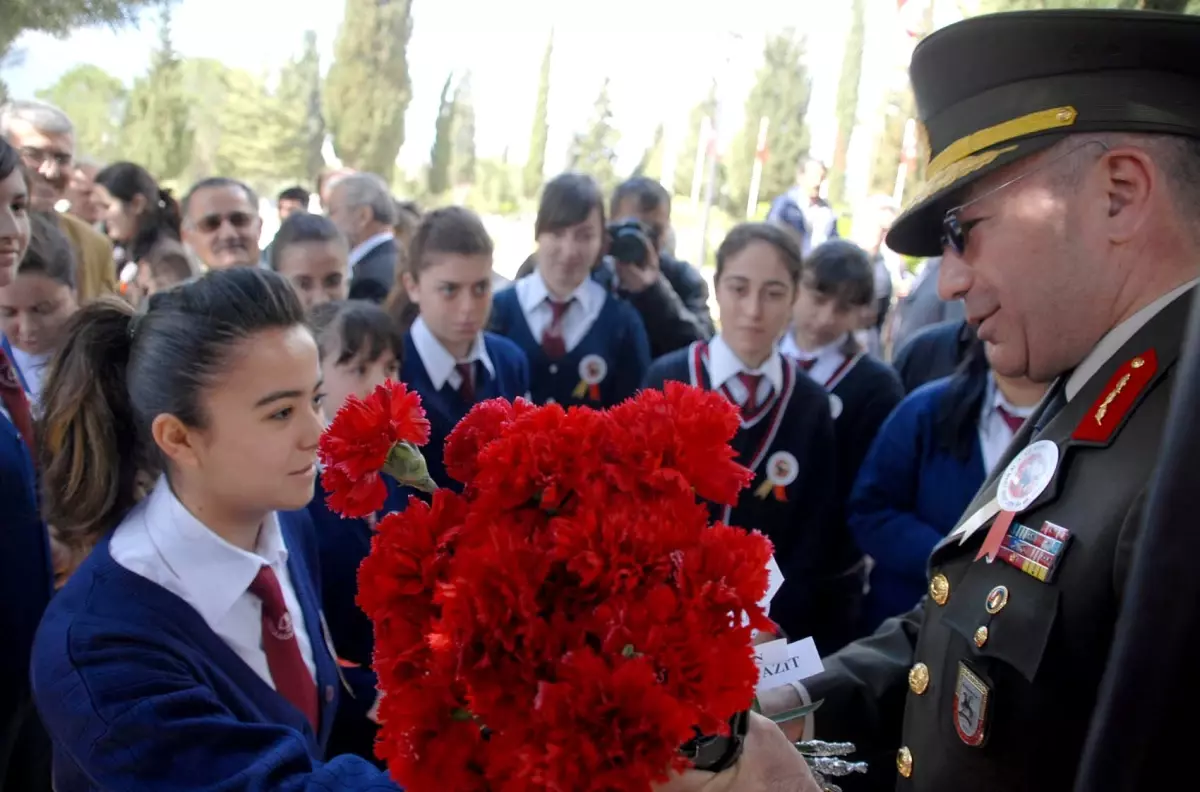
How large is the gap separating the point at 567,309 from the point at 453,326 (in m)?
1.02

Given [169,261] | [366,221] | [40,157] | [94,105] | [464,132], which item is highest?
[464,132]

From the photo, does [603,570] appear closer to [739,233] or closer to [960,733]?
[960,733]

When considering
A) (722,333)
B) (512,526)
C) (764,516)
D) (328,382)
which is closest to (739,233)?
(722,333)

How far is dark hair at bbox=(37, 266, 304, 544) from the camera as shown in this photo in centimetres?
187


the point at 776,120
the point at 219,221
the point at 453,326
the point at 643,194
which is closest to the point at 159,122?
the point at 776,120

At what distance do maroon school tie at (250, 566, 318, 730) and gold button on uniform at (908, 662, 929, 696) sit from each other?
118 cm

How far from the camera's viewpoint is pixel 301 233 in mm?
4406

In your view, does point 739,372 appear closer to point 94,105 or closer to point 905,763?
point 905,763

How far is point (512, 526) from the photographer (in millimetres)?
968

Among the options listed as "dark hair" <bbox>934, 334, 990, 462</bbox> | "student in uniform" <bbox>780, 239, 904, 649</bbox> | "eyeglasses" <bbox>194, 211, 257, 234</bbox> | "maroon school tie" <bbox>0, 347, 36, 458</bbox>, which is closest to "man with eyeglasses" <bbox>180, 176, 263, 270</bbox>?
"eyeglasses" <bbox>194, 211, 257, 234</bbox>

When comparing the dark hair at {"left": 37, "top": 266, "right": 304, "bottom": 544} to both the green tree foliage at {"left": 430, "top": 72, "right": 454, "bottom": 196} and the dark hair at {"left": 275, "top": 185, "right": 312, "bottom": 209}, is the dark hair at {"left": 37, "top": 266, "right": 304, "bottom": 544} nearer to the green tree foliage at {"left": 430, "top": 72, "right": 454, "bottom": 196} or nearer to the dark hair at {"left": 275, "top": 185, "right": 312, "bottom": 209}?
the dark hair at {"left": 275, "top": 185, "right": 312, "bottom": 209}

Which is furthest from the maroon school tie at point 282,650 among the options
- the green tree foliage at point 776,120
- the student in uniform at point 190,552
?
the green tree foliage at point 776,120

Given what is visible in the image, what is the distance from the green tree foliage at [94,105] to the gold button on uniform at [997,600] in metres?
30.9

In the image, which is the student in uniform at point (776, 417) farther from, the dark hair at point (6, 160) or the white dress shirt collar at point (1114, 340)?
the dark hair at point (6, 160)
